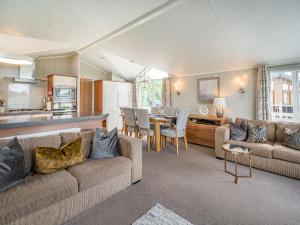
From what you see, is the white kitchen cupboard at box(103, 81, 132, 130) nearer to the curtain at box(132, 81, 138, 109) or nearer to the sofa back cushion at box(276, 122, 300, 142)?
the curtain at box(132, 81, 138, 109)

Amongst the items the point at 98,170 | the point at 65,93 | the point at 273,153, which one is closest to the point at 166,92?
the point at 65,93

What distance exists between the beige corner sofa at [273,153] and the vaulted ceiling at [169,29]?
5.33ft

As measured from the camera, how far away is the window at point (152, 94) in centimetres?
676

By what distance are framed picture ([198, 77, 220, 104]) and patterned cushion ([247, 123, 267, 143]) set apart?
1856 millimetres

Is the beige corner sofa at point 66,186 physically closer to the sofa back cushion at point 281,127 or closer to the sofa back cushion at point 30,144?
the sofa back cushion at point 30,144

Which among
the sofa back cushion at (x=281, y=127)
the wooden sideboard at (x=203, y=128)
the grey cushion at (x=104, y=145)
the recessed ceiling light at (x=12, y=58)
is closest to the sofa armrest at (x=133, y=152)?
the grey cushion at (x=104, y=145)

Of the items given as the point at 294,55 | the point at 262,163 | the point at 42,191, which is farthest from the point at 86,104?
the point at 294,55

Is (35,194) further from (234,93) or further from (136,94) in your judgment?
(136,94)

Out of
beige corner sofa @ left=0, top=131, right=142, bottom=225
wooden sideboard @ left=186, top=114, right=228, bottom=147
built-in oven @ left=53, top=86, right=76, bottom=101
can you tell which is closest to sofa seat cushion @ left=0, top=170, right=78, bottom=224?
beige corner sofa @ left=0, top=131, right=142, bottom=225

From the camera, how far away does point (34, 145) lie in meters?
2.02

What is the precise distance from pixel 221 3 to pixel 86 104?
5.86 meters

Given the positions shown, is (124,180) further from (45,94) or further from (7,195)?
(45,94)

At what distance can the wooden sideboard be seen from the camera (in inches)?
171

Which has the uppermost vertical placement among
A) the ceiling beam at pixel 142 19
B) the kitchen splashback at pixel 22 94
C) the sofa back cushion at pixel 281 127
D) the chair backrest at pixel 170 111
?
the ceiling beam at pixel 142 19
